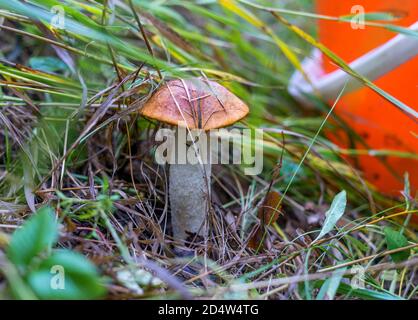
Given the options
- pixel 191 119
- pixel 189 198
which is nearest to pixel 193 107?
pixel 191 119

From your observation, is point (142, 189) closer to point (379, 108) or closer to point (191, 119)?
point (191, 119)

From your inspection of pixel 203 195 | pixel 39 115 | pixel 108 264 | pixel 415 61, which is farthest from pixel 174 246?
pixel 415 61

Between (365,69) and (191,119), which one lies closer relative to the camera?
(191,119)

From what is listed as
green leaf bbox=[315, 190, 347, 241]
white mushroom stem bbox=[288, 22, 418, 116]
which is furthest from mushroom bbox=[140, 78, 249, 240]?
white mushroom stem bbox=[288, 22, 418, 116]

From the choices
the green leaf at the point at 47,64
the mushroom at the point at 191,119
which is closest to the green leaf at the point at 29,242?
the mushroom at the point at 191,119

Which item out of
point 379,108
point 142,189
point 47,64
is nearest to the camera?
point 142,189

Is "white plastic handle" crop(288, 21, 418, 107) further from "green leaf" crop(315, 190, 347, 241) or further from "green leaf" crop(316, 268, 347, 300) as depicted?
"green leaf" crop(316, 268, 347, 300)

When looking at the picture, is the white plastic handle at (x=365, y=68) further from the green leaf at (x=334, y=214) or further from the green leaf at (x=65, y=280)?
the green leaf at (x=65, y=280)

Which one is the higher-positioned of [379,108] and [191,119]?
[379,108]
